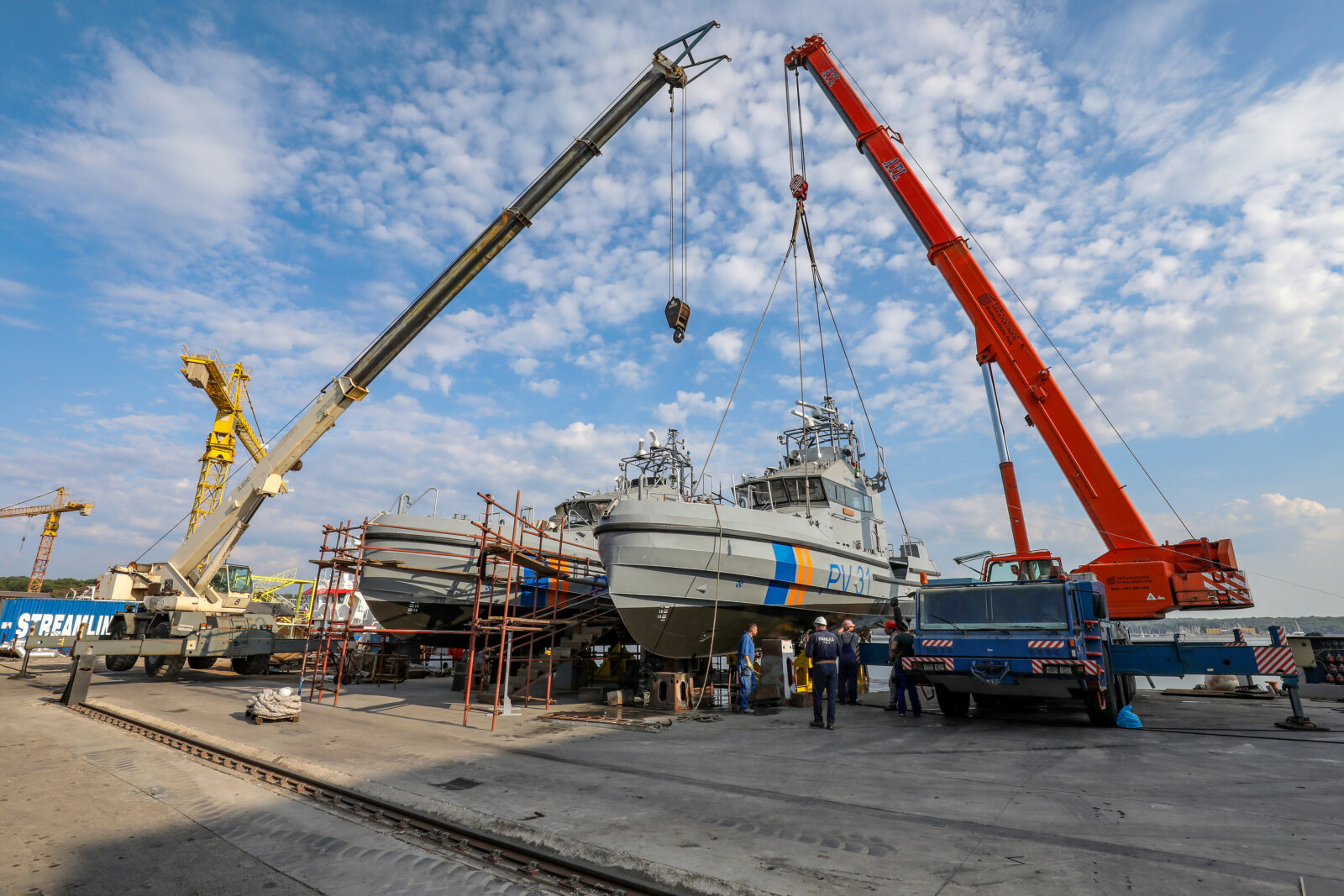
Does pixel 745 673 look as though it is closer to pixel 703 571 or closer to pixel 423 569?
pixel 703 571

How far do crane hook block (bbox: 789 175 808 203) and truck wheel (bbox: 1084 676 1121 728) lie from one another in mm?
9828

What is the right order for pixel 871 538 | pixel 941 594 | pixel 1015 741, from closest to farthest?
pixel 1015 741 → pixel 941 594 → pixel 871 538

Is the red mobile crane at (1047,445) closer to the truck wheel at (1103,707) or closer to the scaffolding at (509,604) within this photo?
the truck wheel at (1103,707)

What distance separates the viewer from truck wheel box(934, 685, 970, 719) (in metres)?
8.73

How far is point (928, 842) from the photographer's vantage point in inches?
142

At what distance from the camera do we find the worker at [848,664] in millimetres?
9664

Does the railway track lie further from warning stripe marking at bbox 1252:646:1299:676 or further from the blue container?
the blue container

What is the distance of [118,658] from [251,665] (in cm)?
330

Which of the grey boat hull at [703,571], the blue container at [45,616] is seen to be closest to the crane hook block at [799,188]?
the grey boat hull at [703,571]

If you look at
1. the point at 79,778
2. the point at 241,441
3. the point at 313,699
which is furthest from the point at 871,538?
the point at 241,441

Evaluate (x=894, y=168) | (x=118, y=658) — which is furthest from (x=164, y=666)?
(x=894, y=168)

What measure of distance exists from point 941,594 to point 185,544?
14.3 metres

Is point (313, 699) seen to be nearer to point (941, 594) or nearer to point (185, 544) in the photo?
point (185, 544)

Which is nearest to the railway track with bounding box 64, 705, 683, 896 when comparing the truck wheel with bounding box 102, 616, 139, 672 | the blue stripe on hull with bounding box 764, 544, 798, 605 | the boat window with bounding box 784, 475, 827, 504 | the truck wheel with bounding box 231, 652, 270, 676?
the blue stripe on hull with bounding box 764, 544, 798, 605
